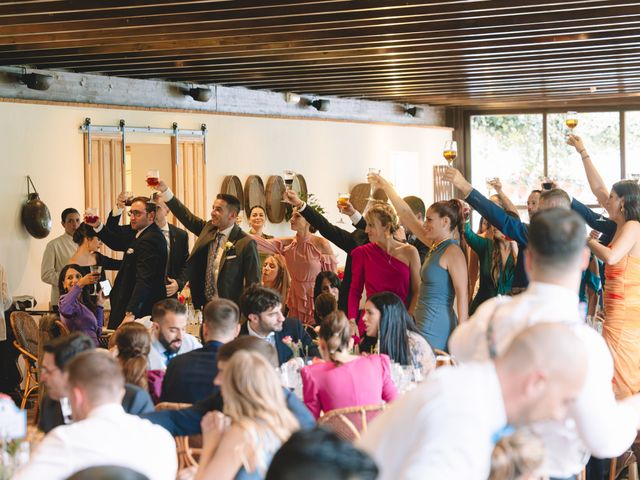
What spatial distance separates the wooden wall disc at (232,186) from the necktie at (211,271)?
180 inches

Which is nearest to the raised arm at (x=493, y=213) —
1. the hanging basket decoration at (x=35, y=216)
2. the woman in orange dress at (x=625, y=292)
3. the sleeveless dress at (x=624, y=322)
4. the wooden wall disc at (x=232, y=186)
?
the woman in orange dress at (x=625, y=292)

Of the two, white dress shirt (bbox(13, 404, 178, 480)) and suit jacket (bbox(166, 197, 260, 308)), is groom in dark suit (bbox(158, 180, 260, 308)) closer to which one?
suit jacket (bbox(166, 197, 260, 308))

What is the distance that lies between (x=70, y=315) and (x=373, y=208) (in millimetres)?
→ 2465

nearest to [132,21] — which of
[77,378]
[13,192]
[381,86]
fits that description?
[13,192]

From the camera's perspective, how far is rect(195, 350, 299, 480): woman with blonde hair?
10.5ft

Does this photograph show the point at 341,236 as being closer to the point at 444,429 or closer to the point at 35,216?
the point at 35,216

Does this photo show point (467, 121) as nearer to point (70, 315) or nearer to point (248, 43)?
point (248, 43)

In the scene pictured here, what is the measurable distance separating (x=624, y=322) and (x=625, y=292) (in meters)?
0.17

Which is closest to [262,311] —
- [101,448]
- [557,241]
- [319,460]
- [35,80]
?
[101,448]

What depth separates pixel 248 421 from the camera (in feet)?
10.5

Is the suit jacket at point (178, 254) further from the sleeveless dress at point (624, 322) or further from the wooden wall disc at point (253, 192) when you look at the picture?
the wooden wall disc at point (253, 192)

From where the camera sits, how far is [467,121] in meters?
18.0

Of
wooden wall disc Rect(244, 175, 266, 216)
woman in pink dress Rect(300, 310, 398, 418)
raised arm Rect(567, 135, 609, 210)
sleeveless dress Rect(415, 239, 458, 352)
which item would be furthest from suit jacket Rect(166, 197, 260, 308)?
wooden wall disc Rect(244, 175, 266, 216)

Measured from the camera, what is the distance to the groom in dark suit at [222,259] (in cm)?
755
